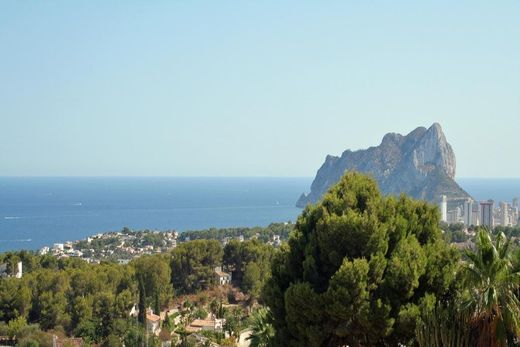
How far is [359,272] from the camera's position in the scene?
8.21 meters

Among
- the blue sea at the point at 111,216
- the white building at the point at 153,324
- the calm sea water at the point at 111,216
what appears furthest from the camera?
the calm sea water at the point at 111,216

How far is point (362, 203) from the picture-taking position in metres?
9.61

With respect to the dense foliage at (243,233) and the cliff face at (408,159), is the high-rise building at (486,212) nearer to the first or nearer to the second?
the dense foliage at (243,233)

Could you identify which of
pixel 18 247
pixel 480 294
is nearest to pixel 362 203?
pixel 480 294

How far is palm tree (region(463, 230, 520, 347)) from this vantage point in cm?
716

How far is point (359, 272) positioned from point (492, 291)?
1.74 m

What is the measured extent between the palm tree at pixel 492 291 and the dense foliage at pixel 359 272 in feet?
2.96

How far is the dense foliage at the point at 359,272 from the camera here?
8.30m

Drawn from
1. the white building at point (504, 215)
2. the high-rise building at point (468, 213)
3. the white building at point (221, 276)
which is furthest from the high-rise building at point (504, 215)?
the white building at point (221, 276)

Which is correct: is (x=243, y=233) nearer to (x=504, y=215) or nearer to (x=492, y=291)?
(x=504, y=215)

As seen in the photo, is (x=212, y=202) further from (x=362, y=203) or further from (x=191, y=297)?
(x=362, y=203)

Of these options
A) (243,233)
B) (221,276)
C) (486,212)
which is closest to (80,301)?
(221,276)

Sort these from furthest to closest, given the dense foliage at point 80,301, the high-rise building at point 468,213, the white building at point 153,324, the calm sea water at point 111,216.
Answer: the calm sea water at point 111,216 → the high-rise building at point 468,213 → the white building at point 153,324 → the dense foliage at point 80,301

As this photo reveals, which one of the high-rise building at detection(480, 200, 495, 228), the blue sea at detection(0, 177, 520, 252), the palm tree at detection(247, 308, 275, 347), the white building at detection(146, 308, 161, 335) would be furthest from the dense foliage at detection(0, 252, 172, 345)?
the blue sea at detection(0, 177, 520, 252)
